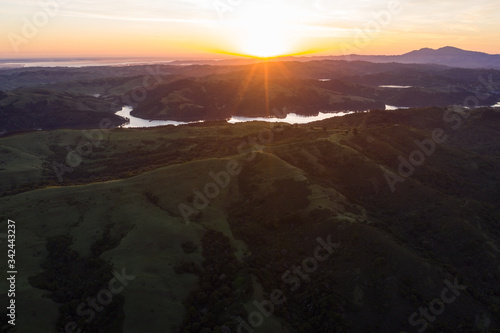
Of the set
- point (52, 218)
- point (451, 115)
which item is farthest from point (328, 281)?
point (451, 115)

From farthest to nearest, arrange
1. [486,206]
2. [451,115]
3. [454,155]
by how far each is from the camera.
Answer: [451,115] < [454,155] < [486,206]

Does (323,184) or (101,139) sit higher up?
(323,184)

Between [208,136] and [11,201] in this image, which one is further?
[208,136]

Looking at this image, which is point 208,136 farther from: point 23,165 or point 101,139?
point 23,165

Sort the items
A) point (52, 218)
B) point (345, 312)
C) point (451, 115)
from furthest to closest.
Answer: point (451, 115) → point (52, 218) → point (345, 312)

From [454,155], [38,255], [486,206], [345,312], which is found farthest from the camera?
[454,155]

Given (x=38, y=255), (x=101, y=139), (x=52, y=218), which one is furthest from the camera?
(x=101, y=139)

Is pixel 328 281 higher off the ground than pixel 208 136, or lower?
higher

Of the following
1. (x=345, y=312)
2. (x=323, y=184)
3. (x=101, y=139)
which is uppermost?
(x=323, y=184)

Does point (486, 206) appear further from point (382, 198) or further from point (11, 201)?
point (11, 201)

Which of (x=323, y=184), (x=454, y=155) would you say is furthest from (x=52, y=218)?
(x=454, y=155)
